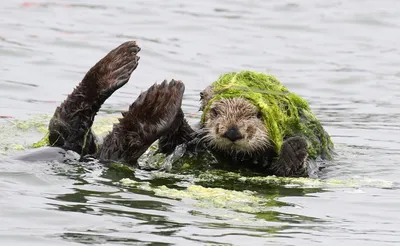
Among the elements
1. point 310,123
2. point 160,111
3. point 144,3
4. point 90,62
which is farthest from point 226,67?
point 160,111

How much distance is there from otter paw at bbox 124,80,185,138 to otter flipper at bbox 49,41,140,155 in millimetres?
360

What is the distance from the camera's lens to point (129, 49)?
22.9 feet

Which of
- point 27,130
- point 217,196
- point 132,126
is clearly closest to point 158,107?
point 132,126

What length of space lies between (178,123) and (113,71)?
25.6 inches

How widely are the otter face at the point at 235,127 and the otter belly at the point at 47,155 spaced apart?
3.63 ft

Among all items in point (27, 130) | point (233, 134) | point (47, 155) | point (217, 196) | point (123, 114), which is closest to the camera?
point (217, 196)

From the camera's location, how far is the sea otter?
661 cm

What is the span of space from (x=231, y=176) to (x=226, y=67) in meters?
7.05

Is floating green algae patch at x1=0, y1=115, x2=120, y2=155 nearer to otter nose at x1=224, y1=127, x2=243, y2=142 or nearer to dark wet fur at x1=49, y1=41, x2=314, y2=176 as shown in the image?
dark wet fur at x1=49, y1=41, x2=314, y2=176

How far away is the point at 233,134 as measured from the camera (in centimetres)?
650

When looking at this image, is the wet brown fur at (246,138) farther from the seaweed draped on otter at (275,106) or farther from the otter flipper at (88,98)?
the otter flipper at (88,98)

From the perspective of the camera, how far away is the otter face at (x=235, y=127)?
6586 mm

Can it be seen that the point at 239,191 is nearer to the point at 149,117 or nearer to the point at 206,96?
the point at 149,117

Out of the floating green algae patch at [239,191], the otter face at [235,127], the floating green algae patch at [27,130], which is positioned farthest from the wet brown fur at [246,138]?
the floating green algae patch at [27,130]
